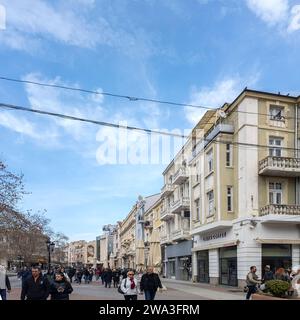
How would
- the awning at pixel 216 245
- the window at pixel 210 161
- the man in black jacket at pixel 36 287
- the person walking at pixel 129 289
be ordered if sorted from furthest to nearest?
the window at pixel 210 161 < the awning at pixel 216 245 < the person walking at pixel 129 289 < the man in black jacket at pixel 36 287

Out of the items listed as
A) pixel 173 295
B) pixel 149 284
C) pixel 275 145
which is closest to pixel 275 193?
pixel 275 145

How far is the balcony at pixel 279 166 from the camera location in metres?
31.5

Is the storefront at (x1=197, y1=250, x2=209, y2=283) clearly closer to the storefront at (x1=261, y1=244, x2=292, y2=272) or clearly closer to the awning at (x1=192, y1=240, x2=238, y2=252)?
the awning at (x1=192, y1=240, x2=238, y2=252)

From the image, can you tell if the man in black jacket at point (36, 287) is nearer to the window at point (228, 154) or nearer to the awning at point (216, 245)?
the awning at point (216, 245)

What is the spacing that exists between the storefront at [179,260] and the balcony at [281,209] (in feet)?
52.5

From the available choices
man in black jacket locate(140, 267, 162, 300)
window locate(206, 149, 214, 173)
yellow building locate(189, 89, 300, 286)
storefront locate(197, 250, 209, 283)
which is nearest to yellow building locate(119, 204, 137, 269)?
storefront locate(197, 250, 209, 283)

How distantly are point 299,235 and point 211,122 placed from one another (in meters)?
11.9

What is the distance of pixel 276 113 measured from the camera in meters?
33.9

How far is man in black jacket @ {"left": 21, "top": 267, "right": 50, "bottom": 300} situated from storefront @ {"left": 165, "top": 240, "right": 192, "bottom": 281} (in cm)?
3761

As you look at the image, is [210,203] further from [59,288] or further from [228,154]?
[59,288]

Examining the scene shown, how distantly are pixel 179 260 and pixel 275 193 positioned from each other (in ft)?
71.2

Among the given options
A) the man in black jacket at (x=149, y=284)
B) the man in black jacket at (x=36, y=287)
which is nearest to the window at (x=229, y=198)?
the man in black jacket at (x=149, y=284)

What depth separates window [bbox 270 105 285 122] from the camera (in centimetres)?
3359
